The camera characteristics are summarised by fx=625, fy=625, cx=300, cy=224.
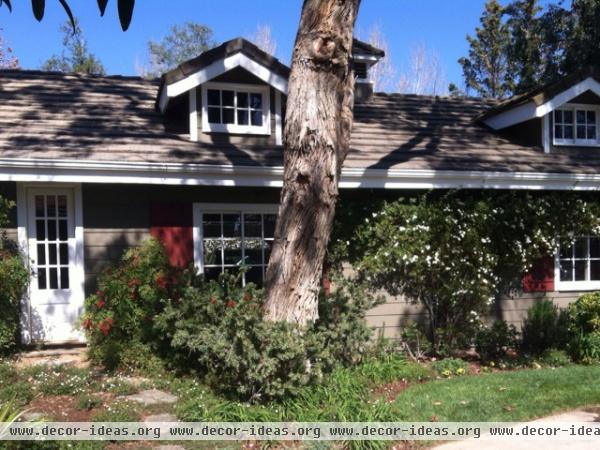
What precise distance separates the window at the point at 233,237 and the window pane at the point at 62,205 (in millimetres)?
1832

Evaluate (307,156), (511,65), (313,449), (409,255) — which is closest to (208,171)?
(307,156)

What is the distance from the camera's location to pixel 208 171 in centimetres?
855

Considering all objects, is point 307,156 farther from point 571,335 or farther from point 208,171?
point 571,335

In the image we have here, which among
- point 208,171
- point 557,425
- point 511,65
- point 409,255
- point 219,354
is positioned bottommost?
point 557,425

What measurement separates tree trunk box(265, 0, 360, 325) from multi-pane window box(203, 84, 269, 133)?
327cm

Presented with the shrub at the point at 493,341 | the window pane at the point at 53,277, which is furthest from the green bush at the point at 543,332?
the window pane at the point at 53,277

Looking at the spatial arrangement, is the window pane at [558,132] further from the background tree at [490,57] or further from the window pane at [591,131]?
the background tree at [490,57]

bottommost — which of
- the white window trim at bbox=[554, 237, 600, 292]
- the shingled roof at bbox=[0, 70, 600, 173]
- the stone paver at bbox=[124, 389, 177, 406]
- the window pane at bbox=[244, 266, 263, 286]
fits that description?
the stone paver at bbox=[124, 389, 177, 406]

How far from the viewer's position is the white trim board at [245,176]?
7926 mm

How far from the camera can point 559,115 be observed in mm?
11867

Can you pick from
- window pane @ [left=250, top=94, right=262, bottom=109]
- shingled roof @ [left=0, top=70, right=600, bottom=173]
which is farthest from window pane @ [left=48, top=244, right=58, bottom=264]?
window pane @ [left=250, top=94, right=262, bottom=109]

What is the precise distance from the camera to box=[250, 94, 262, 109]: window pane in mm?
10195

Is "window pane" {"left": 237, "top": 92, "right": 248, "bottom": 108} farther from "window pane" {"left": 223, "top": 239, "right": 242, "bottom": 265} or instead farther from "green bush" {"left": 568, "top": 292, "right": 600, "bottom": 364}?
"green bush" {"left": 568, "top": 292, "right": 600, "bottom": 364}

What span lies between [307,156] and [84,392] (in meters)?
3.35
